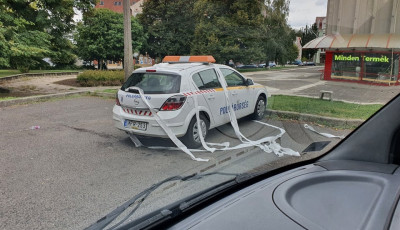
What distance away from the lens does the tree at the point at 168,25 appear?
54.7 inches

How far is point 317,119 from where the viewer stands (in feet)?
4.48

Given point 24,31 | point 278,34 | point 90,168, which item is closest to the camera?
point 278,34

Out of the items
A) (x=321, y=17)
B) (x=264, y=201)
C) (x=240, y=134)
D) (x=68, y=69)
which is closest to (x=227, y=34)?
(x=321, y=17)

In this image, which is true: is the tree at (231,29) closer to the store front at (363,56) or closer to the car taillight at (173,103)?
the store front at (363,56)

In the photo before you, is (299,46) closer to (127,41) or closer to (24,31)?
(127,41)

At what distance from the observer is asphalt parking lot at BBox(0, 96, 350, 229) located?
1293 millimetres

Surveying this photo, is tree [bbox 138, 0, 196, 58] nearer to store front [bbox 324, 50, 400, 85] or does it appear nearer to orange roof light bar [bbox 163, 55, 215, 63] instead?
orange roof light bar [bbox 163, 55, 215, 63]

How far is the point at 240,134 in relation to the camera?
150 centimetres

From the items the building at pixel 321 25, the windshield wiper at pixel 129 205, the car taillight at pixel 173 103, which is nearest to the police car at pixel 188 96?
the car taillight at pixel 173 103

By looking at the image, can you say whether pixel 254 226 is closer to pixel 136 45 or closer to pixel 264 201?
pixel 264 201

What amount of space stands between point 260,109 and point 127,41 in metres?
0.85

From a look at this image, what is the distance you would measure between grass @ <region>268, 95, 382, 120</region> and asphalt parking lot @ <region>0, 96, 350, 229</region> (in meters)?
0.08

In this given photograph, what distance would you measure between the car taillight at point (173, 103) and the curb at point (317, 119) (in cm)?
67

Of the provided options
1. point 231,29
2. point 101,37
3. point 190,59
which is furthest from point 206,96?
point 101,37
